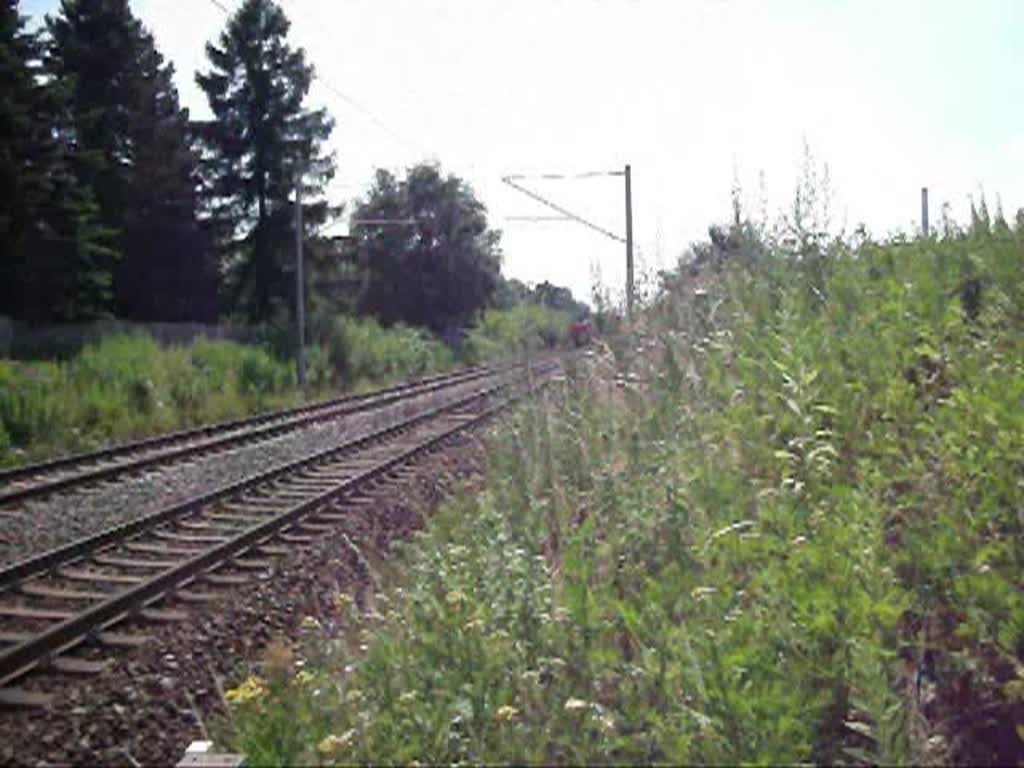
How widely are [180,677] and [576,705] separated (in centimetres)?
323

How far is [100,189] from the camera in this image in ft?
159

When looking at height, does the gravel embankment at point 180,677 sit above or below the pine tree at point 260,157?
below

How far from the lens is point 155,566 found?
334 inches

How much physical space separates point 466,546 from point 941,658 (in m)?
3.02

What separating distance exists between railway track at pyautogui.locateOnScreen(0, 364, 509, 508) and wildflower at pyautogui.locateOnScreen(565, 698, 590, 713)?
29.6 ft

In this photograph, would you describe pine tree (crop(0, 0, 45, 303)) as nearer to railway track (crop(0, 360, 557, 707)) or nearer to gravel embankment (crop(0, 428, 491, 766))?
railway track (crop(0, 360, 557, 707))

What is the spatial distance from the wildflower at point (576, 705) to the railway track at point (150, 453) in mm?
9024

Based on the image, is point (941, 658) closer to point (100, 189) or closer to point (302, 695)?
point (302, 695)

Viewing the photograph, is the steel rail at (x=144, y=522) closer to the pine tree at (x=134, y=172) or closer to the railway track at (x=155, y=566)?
the railway track at (x=155, y=566)

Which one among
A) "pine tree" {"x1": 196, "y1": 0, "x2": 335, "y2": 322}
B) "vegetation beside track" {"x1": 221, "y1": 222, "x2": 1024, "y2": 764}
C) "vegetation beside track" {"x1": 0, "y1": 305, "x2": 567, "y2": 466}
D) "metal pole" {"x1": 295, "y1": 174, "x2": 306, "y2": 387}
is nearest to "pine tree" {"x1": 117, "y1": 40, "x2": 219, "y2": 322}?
"pine tree" {"x1": 196, "y1": 0, "x2": 335, "y2": 322}

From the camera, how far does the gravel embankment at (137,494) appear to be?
981cm

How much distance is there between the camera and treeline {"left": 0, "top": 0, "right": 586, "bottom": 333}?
38.9 metres

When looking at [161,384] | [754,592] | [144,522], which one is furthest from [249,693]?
[161,384]

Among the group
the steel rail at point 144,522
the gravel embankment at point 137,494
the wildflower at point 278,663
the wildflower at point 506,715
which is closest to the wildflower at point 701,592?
the wildflower at point 506,715
